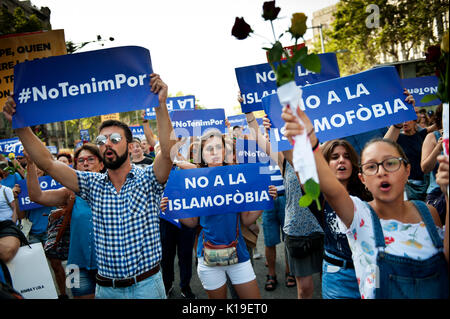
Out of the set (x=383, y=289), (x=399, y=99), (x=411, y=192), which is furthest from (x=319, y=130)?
(x=411, y=192)

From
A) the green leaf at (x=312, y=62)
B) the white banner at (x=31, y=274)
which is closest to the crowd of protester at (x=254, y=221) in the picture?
the white banner at (x=31, y=274)

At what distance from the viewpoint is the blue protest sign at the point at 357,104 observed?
2750 mm

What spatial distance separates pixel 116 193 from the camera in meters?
2.60

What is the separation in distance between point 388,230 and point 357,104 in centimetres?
140

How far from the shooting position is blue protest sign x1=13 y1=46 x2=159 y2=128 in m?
2.64

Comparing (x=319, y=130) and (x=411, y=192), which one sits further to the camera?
(x=411, y=192)

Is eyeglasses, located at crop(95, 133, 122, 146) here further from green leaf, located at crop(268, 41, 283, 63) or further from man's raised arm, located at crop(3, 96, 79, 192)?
green leaf, located at crop(268, 41, 283, 63)

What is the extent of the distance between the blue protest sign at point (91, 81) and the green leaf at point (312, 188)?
168cm

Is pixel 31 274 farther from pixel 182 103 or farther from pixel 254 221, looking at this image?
pixel 182 103

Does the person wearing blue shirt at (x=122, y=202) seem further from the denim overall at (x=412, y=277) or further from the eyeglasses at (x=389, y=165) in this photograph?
the denim overall at (x=412, y=277)

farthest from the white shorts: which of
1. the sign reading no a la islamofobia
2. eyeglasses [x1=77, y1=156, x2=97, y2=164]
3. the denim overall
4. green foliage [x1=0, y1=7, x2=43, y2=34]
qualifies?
green foliage [x1=0, y1=7, x2=43, y2=34]

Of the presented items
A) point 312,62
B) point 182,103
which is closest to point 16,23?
point 182,103
